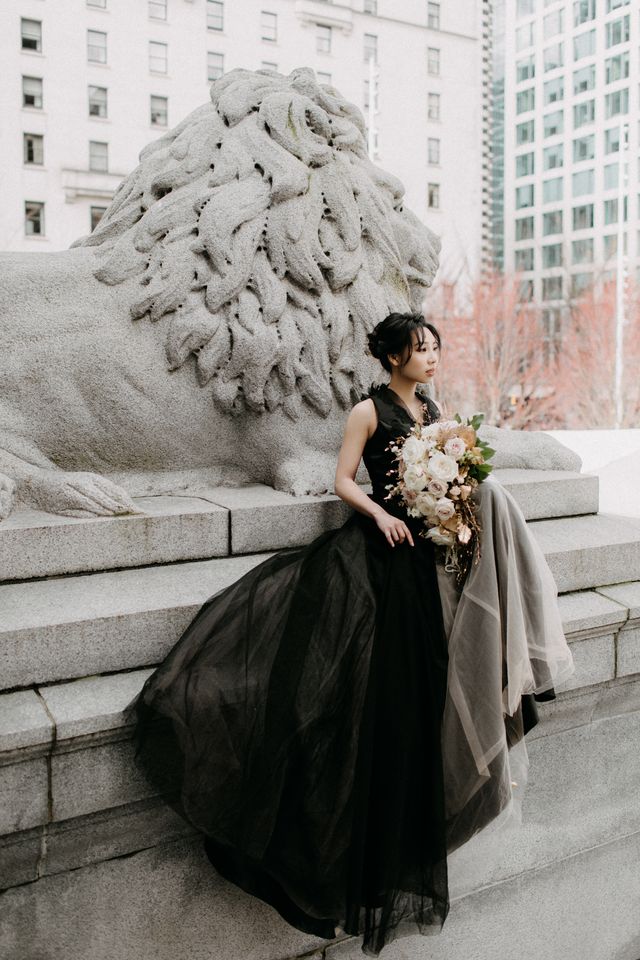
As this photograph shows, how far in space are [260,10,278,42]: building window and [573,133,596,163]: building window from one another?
59.0 feet

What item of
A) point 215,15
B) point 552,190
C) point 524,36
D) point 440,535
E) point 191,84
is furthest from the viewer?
point 552,190

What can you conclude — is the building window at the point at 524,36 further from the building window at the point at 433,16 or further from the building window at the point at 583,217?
the building window at the point at 583,217

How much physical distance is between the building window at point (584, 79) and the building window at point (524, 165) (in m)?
5.53

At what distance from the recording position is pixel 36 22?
83.5ft

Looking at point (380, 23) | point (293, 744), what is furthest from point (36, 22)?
point (293, 744)

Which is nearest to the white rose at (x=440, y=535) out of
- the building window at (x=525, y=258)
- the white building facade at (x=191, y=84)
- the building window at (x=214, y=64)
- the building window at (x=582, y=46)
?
the white building facade at (x=191, y=84)

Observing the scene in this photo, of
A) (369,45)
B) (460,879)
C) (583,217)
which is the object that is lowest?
(460,879)

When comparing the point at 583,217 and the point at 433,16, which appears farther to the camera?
the point at 583,217

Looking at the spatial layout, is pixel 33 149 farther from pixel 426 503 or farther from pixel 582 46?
pixel 426 503

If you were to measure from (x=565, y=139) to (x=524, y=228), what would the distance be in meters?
4.53

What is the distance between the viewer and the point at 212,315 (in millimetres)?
3174

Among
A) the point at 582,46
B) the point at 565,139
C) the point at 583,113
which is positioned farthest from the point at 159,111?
the point at 565,139

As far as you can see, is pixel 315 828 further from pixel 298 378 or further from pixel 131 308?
pixel 131 308

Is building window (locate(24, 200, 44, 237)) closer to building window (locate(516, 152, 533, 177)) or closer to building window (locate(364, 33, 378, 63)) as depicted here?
building window (locate(364, 33, 378, 63))
